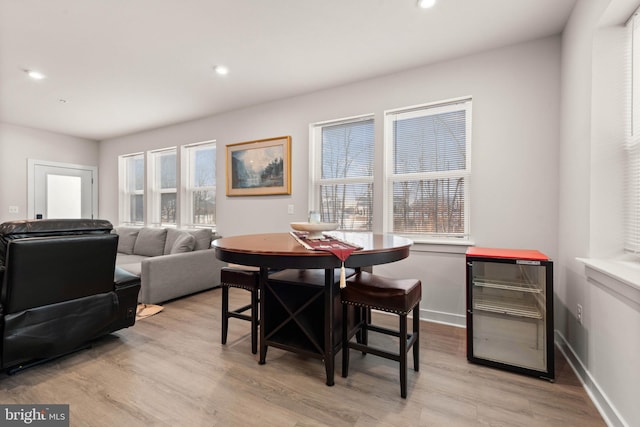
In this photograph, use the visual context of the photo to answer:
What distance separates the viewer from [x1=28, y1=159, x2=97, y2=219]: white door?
5160 millimetres

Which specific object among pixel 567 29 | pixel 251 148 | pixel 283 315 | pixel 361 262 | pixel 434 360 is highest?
pixel 567 29

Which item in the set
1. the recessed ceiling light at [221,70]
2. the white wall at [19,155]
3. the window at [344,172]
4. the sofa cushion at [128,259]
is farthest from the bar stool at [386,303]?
the white wall at [19,155]

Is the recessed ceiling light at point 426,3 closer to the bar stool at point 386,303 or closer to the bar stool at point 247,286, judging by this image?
the bar stool at point 386,303

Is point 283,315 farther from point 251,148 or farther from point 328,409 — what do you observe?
point 251,148

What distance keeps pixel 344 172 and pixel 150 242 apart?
3.13 m

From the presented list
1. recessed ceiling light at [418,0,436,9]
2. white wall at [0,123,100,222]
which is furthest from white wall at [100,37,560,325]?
white wall at [0,123,100,222]

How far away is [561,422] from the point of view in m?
1.50

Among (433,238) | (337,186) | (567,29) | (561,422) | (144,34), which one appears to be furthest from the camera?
(337,186)

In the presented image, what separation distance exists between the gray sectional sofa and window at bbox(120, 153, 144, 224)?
32.9 inches

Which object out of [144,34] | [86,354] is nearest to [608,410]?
[86,354]

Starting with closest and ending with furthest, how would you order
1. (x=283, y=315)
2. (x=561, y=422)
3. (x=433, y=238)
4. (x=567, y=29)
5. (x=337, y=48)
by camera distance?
(x=561, y=422) → (x=283, y=315) → (x=567, y=29) → (x=337, y=48) → (x=433, y=238)

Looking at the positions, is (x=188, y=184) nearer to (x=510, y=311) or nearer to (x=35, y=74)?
(x=35, y=74)

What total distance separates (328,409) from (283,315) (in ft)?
2.20

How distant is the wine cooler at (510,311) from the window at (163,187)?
185 inches
